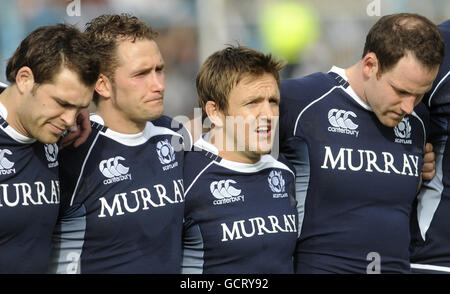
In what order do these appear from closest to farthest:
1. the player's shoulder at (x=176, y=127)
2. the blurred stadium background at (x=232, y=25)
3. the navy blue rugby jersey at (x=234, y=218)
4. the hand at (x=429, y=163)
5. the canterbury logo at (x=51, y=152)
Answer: the canterbury logo at (x=51, y=152) < the navy blue rugby jersey at (x=234, y=218) < the player's shoulder at (x=176, y=127) < the hand at (x=429, y=163) < the blurred stadium background at (x=232, y=25)

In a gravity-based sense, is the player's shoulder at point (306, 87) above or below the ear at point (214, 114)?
A: above

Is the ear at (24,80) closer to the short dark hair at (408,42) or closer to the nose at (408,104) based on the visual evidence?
the short dark hair at (408,42)

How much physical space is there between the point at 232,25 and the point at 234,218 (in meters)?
4.90

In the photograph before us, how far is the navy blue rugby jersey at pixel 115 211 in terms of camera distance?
3770 millimetres

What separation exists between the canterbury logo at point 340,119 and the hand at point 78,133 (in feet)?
4.61

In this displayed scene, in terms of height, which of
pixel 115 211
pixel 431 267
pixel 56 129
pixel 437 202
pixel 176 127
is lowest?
pixel 431 267

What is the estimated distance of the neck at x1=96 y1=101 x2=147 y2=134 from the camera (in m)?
3.98

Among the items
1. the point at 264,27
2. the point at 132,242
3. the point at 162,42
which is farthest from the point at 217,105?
the point at 264,27

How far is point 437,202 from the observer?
446 centimetres

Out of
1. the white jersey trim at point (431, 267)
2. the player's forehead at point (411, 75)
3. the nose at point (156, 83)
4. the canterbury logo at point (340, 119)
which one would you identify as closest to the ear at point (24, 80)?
the nose at point (156, 83)

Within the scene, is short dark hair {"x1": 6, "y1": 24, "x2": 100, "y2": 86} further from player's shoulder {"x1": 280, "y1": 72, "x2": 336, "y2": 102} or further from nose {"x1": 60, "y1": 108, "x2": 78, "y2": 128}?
player's shoulder {"x1": 280, "y1": 72, "x2": 336, "y2": 102}

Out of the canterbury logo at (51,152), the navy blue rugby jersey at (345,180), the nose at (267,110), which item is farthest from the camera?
the navy blue rugby jersey at (345,180)

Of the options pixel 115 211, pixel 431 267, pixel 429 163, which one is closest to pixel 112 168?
pixel 115 211

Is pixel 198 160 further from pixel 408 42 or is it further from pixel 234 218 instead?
pixel 408 42
